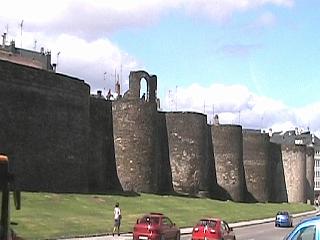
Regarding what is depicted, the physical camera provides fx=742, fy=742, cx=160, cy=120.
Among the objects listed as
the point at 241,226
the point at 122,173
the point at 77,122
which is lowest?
the point at 241,226

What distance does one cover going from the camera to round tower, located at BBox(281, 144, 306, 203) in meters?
104

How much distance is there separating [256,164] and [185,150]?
71.1 feet

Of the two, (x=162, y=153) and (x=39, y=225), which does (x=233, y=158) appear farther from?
(x=39, y=225)

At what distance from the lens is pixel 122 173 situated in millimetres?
62188

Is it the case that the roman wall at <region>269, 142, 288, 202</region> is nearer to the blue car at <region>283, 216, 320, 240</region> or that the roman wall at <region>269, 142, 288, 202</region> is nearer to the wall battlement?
the wall battlement

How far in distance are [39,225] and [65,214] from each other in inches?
231

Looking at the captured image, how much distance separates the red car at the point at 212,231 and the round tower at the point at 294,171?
7627 cm

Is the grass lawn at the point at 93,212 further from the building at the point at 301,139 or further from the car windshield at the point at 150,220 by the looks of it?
the building at the point at 301,139

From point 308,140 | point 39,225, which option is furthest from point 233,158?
point 308,140

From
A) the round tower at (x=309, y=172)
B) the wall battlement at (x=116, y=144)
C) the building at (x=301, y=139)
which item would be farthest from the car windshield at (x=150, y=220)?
the building at (x=301, y=139)

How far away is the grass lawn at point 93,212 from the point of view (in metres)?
34.8

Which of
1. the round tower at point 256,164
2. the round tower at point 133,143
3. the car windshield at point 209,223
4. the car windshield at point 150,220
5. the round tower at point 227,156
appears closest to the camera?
the car windshield at point 209,223

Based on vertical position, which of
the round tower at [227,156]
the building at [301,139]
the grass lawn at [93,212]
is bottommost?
the grass lawn at [93,212]

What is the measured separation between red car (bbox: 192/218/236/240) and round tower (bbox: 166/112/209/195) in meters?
41.6
